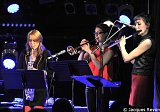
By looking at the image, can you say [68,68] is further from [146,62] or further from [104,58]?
[146,62]

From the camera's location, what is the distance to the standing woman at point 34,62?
243 inches

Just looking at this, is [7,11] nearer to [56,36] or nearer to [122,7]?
[56,36]

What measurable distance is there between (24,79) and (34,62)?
2.12 feet

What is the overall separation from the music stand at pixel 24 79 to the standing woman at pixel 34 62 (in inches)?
14.3

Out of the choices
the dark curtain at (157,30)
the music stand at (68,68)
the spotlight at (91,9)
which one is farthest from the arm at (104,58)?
the spotlight at (91,9)

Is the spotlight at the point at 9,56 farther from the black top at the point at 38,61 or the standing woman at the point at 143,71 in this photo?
the standing woman at the point at 143,71

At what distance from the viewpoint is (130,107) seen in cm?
508

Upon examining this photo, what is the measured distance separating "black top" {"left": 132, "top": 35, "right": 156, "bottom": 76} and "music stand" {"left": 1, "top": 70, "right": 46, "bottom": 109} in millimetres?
1365

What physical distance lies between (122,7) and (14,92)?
10.4 ft

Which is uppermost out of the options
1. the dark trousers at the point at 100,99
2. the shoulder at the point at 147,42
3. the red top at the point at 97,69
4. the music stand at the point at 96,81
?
the shoulder at the point at 147,42

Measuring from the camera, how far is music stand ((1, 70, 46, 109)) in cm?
567

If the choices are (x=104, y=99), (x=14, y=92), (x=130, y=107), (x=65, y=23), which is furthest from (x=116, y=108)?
(x=65, y=23)

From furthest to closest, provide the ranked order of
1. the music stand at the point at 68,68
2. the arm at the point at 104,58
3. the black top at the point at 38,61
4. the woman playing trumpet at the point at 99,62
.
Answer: the black top at the point at 38,61 < the arm at the point at 104,58 < the woman playing trumpet at the point at 99,62 < the music stand at the point at 68,68

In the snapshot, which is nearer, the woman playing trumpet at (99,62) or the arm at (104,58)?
the woman playing trumpet at (99,62)
